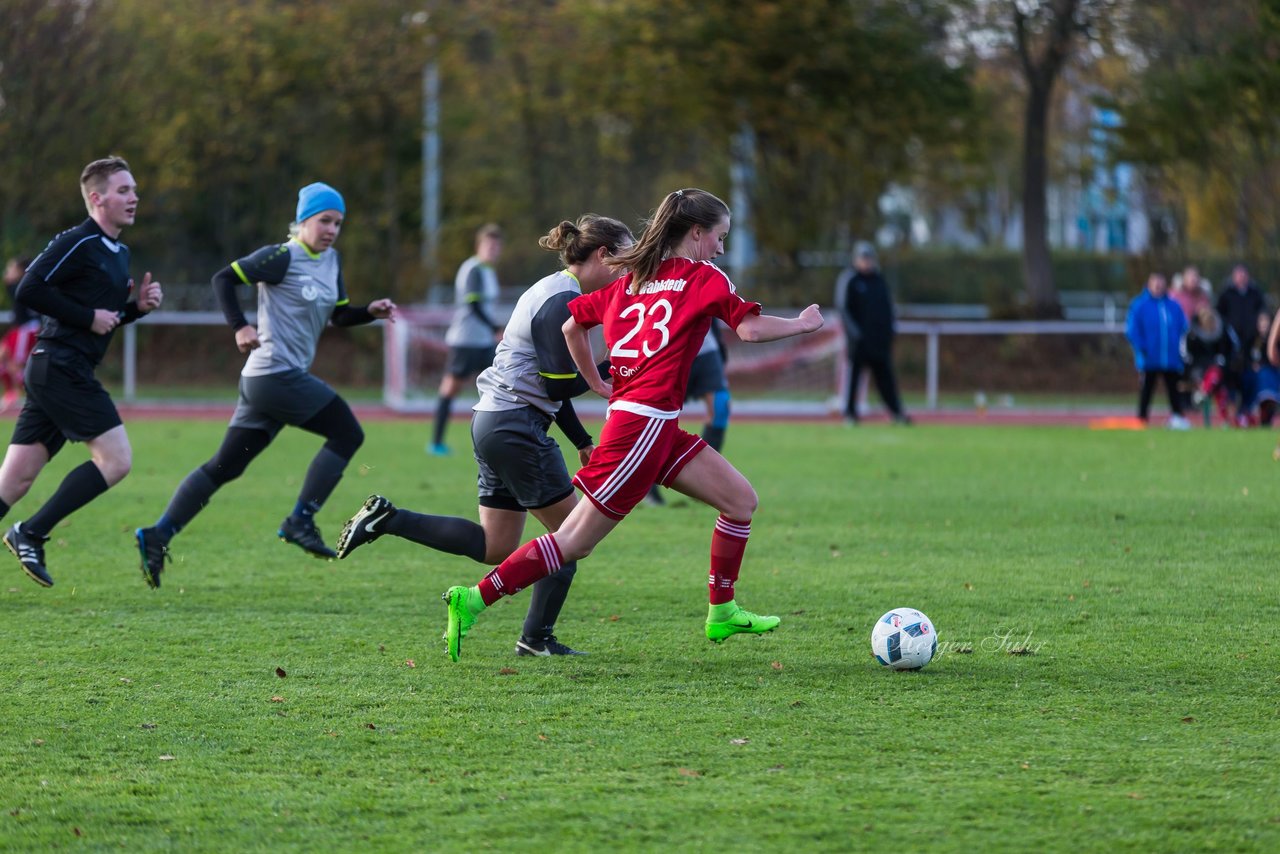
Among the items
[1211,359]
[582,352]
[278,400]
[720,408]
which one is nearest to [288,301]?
[278,400]

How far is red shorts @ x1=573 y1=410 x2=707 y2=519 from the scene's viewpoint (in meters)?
5.71

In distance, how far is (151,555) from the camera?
297 inches

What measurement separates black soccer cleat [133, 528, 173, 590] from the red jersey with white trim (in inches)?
114

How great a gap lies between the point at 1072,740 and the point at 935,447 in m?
11.9

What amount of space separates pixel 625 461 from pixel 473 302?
9278mm

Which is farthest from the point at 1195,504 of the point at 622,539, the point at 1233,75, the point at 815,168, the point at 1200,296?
the point at 815,168

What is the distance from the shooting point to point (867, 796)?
421 cm

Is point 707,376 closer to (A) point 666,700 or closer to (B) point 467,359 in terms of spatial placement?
(B) point 467,359

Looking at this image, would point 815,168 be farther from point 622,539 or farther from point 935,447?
point 622,539

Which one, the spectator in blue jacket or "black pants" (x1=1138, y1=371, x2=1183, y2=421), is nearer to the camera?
the spectator in blue jacket

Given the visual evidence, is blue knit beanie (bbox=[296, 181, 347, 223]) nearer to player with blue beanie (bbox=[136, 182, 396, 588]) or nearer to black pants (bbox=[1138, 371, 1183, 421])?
player with blue beanie (bbox=[136, 182, 396, 588])

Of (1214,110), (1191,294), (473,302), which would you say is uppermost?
(1214,110)

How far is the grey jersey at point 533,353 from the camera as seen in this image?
5.98 metres

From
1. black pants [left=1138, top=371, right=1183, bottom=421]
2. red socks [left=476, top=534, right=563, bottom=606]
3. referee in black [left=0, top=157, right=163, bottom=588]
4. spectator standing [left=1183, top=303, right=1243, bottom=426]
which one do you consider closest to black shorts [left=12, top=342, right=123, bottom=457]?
referee in black [left=0, top=157, right=163, bottom=588]
